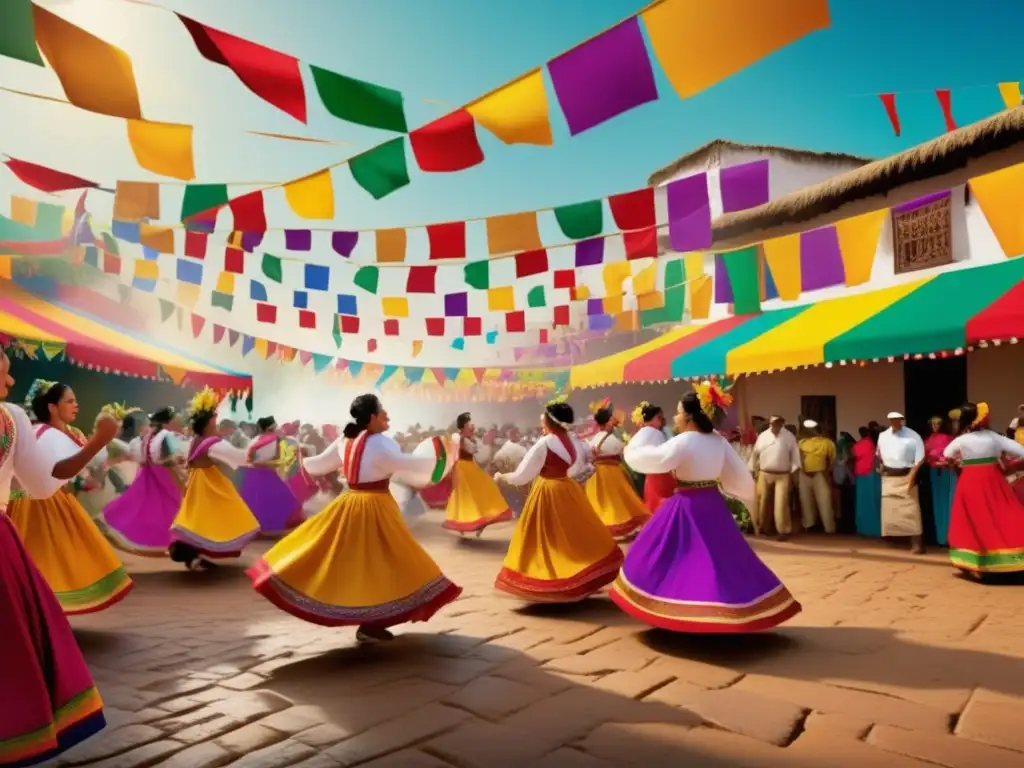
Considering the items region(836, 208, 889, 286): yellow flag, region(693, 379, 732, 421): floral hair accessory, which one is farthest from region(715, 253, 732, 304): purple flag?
region(693, 379, 732, 421): floral hair accessory

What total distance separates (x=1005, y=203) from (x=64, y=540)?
9.06m

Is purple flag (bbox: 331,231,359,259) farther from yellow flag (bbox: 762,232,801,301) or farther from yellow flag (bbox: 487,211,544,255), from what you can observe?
yellow flag (bbox: 762,232,801,301)

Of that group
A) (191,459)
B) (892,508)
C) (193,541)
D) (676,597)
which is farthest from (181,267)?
(892,508)

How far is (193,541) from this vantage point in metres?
7.39

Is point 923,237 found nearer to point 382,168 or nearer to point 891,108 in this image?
point 891,108

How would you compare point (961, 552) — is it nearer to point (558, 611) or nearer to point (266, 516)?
point (558, 611)

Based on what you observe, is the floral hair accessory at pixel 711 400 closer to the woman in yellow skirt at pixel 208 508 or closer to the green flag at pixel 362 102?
the green flag at pixel 362 102

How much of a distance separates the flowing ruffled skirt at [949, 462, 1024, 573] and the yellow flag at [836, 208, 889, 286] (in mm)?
3179

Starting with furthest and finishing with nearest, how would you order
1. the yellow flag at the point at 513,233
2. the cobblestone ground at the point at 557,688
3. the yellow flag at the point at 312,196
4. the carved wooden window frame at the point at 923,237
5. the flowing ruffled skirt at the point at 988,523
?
the carved wooden window frame at the point at 923,237 → the yellow flag at the point at 513,233 → the flowing ruffled skirt at the point at 988,523 → the yellow flag at the point at 312,196 → the cobblestone ground at the point at 557,688

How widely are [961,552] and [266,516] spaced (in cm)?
793

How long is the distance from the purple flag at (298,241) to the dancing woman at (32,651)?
6793 mm

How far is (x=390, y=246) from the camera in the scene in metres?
9.45

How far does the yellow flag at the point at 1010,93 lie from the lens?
1139 cm

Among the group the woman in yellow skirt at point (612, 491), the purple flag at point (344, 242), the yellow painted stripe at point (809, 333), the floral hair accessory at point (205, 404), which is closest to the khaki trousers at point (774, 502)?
the yellow painted stripe at point (809, 333)
